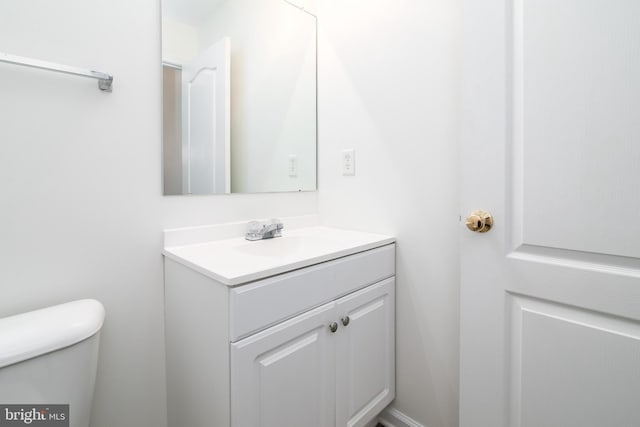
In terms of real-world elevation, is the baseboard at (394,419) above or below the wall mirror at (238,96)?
below

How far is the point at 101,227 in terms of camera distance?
97 centimetres

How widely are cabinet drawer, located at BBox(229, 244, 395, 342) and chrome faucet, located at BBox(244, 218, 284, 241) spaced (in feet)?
1.31

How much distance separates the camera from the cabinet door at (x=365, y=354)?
1039mm

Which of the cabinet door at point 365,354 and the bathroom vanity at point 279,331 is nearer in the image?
the bathroom vanity at point 279,331

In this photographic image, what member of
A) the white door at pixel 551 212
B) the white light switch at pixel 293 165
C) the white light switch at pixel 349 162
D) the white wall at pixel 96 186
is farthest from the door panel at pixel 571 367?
the white wall at pixel 96 186

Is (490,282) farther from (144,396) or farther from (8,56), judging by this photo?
(8,56)

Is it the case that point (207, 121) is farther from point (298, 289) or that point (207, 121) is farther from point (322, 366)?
point (322, 366)

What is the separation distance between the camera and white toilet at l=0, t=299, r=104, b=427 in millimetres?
668

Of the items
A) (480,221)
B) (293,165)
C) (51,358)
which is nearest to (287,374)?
(51,358)

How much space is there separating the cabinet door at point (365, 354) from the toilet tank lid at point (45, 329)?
704 millimetres

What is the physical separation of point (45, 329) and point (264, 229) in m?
0.72

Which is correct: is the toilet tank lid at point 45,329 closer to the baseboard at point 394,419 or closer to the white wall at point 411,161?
the white wall at point 411,161

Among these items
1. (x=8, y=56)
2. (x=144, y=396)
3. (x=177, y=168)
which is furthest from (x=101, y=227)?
(x=144, y=396)

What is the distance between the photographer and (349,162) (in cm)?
142
